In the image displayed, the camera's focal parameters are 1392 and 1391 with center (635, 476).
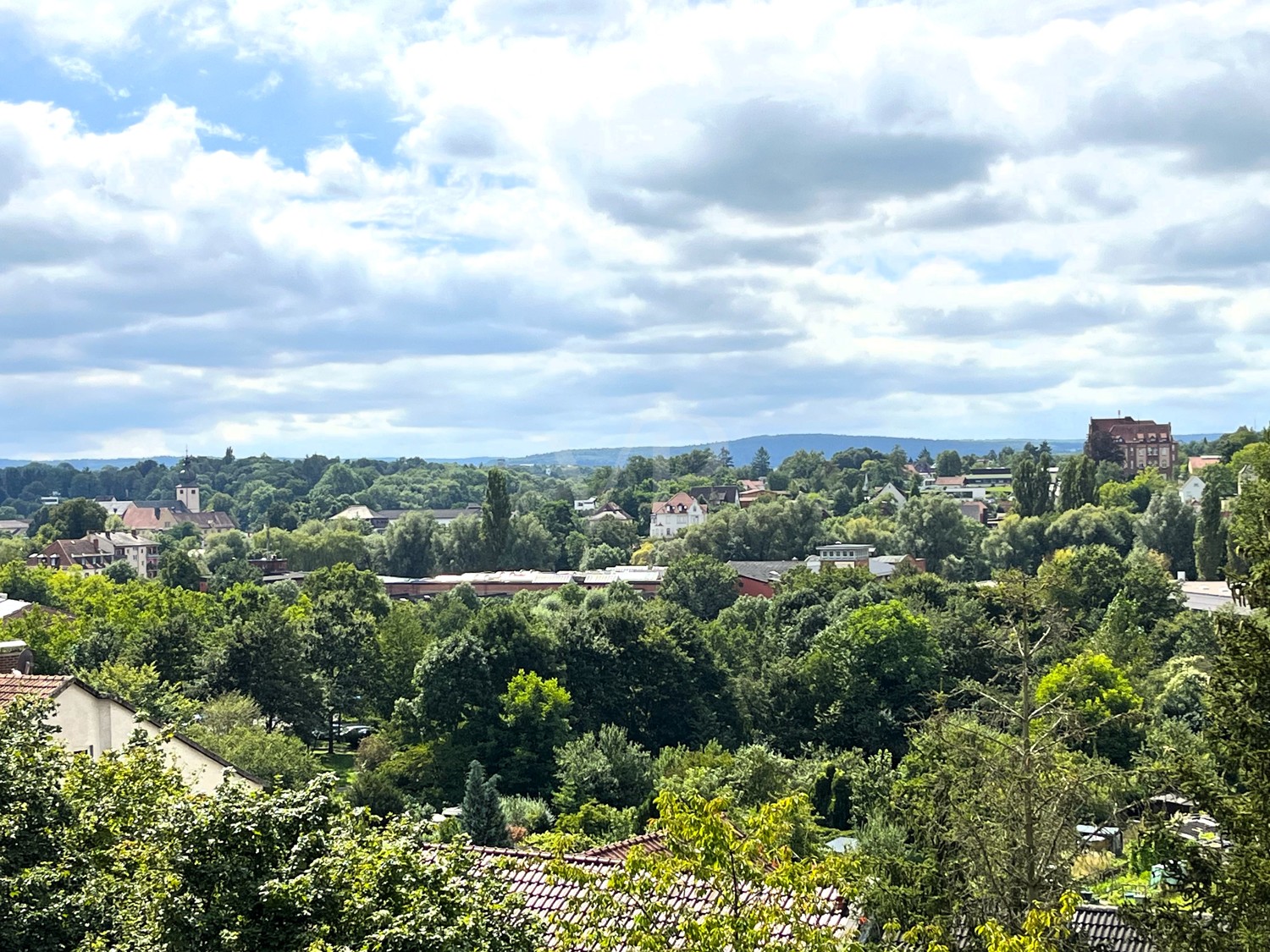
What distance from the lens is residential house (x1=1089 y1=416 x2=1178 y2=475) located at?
15938 centimetres

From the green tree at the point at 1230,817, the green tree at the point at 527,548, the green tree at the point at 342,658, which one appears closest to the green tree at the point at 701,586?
the green tree at the point at 342,658

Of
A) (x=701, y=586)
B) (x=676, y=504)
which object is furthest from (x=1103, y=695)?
(x=676, y=504)

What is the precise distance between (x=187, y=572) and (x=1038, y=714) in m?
96.2

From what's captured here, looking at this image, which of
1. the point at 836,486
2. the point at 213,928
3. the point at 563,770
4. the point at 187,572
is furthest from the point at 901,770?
the point at 836,486

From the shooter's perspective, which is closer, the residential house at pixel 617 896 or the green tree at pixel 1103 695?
the residential house at pixel 617 896

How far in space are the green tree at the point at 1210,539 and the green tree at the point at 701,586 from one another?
30.8 m

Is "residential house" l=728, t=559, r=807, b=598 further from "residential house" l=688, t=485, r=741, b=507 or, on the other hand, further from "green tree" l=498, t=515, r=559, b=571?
"residential house" l=688, t=485, r=741, b=507

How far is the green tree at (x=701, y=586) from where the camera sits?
92562 millimetres

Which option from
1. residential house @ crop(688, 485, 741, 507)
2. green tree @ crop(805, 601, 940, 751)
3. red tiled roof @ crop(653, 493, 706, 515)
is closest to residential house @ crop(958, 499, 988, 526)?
residential house @ crop(688, 485, 741, 507)

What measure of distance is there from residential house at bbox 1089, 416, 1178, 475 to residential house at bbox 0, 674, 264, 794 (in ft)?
487

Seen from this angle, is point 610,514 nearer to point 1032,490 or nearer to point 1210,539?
point 1032,490

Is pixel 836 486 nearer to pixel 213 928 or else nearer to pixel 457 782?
pixel 457 782

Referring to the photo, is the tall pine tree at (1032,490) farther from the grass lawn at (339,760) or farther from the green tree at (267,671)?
the green tree at (267,671)

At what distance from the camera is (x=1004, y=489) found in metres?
193
